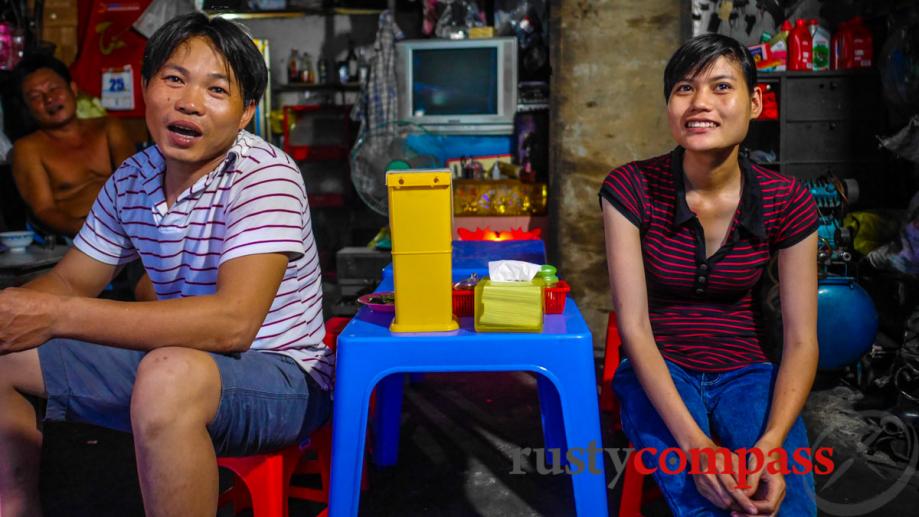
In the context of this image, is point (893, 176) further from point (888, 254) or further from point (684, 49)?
point (684, 49)

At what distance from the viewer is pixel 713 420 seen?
1966mm

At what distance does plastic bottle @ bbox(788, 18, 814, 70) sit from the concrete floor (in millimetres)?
2238

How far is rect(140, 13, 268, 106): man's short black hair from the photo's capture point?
6.18 ft

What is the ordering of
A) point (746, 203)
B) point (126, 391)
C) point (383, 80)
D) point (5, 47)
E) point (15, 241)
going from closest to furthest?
1. point (126, 391)
2. point (746, 203)
3. point (15, 241)
4. point (5, 47)
5. point (383, 80)

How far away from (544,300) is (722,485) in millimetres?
615

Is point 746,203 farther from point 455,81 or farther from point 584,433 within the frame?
point 455,81

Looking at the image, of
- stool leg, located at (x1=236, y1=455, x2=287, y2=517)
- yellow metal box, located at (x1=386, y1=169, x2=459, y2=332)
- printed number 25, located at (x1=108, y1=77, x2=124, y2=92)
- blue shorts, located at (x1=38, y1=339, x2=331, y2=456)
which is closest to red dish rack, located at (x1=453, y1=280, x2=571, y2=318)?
yellow metal box, located at (x1=386, y1=169, x2=459, y2=332)

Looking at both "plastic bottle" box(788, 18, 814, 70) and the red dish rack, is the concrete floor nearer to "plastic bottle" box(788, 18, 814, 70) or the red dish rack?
the red dish rack

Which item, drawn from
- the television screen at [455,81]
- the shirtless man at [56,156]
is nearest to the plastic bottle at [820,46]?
the television screen at [455,81]

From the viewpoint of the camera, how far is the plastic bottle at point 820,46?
4.91m

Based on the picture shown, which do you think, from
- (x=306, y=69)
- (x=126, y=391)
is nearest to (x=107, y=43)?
(x=306, y=69)

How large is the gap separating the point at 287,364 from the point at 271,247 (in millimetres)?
330

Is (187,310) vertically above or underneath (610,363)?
above

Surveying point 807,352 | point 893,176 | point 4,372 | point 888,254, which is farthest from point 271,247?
point 893,176
